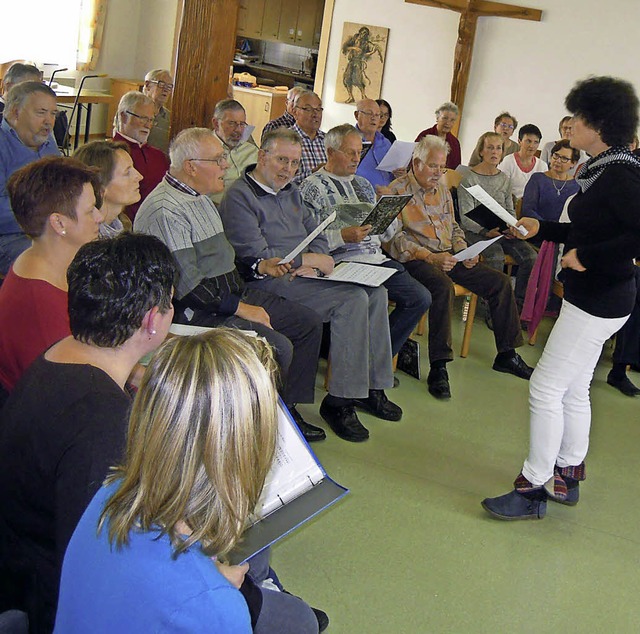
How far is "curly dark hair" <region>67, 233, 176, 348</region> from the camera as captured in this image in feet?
5.29

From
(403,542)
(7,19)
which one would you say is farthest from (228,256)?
(7,19)

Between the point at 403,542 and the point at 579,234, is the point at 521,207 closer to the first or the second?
the point at 579,234

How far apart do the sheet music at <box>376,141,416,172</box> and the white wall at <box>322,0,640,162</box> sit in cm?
356

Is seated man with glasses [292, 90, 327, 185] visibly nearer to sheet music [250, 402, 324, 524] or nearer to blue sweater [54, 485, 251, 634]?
sheet music [250, 402, 324, 524]

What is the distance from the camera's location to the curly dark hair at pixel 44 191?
88.4 inches

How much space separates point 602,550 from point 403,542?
72 centimetres

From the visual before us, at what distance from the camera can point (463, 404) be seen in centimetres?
398

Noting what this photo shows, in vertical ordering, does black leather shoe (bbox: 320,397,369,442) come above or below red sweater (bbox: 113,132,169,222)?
below

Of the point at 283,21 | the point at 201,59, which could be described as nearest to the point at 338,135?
the point at 201,59

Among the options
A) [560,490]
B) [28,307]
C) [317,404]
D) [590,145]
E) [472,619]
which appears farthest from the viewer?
[317,404]

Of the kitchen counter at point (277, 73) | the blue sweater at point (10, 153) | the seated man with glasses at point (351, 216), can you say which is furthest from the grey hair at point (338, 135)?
the kitchen counter at point (277, 73)

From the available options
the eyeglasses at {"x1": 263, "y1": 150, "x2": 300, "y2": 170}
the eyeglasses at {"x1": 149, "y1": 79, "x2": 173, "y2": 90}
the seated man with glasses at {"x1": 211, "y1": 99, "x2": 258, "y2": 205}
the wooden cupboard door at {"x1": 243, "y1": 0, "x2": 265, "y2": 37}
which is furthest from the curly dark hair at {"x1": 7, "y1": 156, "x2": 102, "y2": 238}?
the wooden cupboard door at {"x1": 243, "y1": 0, "x2": 265, "y2": 37}

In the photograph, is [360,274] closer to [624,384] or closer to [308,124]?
[624,384]

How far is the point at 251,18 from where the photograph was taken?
38.0 feet
